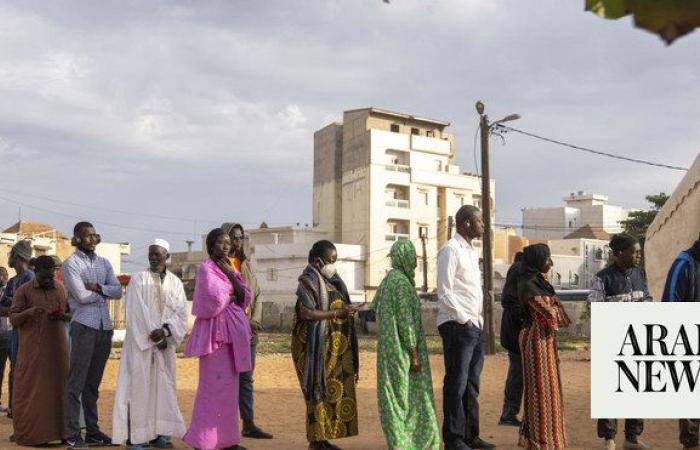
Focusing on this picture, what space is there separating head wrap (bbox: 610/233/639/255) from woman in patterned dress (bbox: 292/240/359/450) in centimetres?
202

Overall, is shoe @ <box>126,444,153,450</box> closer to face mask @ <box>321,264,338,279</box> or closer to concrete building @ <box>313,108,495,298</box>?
face mask @ <box>321,264,338,279</box>

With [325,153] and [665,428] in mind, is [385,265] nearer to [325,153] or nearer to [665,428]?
[325,153]

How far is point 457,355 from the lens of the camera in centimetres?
617

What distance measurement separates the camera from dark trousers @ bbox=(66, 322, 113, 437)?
265 inches

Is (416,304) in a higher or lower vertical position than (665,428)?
higher

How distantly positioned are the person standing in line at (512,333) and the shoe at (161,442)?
2900mm

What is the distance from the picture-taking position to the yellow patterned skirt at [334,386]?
258 inches

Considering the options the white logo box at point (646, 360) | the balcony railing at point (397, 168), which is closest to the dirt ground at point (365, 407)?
the white logo box at point (646, 360)

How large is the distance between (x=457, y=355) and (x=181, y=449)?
242 centimetres

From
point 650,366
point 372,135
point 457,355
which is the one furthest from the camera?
point 372,135

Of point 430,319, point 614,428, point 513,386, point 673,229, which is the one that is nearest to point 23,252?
point 513,386

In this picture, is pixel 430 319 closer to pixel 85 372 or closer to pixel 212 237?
pixel 85 372

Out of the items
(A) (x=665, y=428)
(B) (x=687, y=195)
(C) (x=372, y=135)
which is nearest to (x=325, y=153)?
(C) (x=372, y=135)

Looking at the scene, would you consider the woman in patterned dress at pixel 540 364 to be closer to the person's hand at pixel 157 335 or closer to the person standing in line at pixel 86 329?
the person's hand at pixel 157 335
